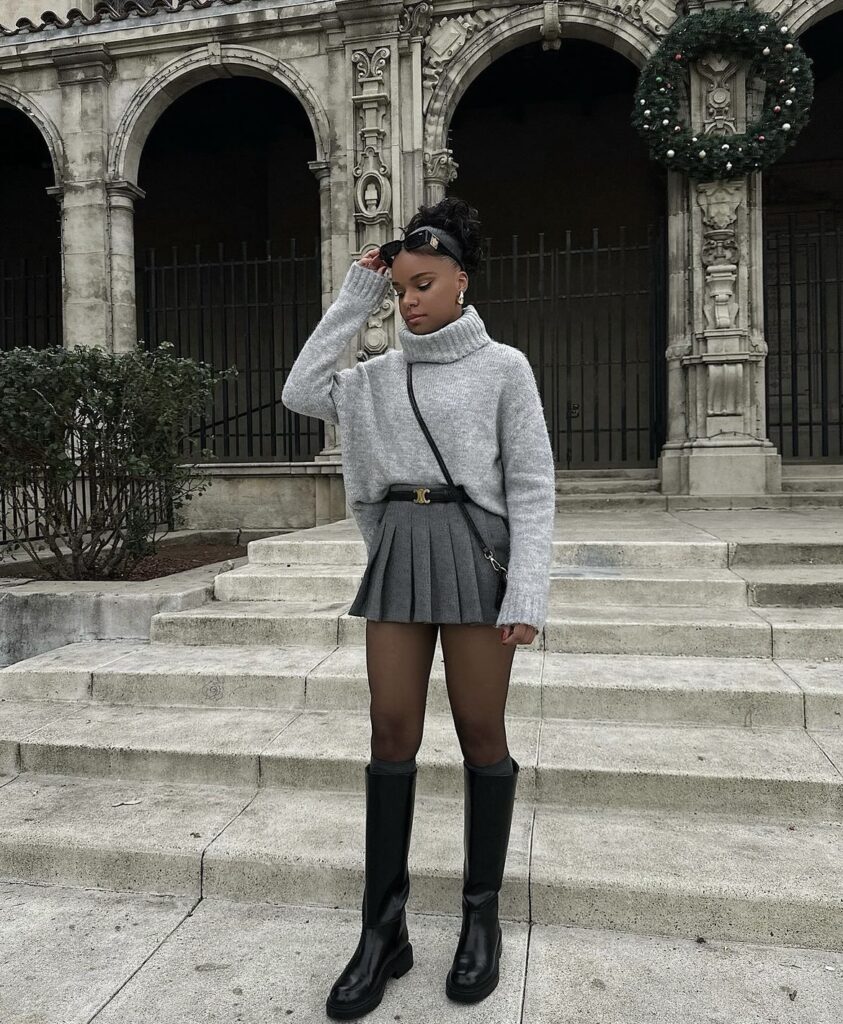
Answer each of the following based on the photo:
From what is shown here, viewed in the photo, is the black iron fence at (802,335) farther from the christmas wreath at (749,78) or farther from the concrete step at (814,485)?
the christmas wreath at (749,78)

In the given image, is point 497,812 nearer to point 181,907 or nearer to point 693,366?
point 181,907

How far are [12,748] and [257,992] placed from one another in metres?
1.85

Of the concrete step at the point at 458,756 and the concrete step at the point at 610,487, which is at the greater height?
the concrete step at the point at 610,487

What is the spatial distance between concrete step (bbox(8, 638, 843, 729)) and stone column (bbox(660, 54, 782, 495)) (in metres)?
4.61

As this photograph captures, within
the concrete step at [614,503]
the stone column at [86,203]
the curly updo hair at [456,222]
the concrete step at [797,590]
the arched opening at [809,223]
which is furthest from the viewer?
the arched opening at [809,223]

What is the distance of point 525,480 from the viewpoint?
1980 millimetres

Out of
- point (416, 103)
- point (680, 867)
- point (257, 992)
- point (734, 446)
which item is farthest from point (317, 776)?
point (416, 103)

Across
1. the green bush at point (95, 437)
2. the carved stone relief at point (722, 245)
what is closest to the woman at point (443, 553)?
the green bush at point (95, 437)

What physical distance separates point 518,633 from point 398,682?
1.09 ft

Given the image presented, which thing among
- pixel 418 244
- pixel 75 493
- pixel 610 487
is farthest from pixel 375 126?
pixel 418 244

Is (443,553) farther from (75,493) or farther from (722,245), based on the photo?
(722,245)

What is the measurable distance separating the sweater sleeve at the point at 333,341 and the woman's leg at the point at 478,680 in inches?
26.6

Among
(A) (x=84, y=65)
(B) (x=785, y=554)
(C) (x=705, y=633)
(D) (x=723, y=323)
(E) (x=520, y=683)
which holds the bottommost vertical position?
(E) (x=520, y=683)

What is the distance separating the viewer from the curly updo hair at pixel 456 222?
202 centimetres
